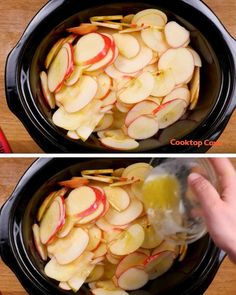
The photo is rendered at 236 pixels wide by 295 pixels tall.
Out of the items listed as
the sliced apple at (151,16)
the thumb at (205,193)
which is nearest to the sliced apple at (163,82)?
the sliced apple at (151,16)

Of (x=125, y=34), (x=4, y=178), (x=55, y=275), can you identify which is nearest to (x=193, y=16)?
(x=125, y=34)

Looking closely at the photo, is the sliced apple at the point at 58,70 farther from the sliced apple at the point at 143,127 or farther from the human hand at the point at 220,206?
the human hand at the point at 220,206

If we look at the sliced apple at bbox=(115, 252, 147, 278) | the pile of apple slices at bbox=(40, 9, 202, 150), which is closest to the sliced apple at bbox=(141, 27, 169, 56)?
the pile of apple slices at bbox=(40, 9, 202, 150)

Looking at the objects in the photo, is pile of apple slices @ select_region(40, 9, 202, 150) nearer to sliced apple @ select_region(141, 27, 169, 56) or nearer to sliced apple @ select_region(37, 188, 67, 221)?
sliced apple @ select_region(141, 27, 169, 56)

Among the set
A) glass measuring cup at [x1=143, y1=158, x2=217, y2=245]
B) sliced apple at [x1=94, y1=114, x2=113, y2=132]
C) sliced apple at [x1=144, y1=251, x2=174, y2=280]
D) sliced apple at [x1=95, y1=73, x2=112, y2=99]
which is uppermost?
sliced apple at [x1=95, y1=73, x2=112, y2=99]

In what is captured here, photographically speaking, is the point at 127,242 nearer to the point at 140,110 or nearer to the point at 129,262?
the point at 129,262

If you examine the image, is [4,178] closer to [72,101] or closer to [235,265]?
[72,101]
